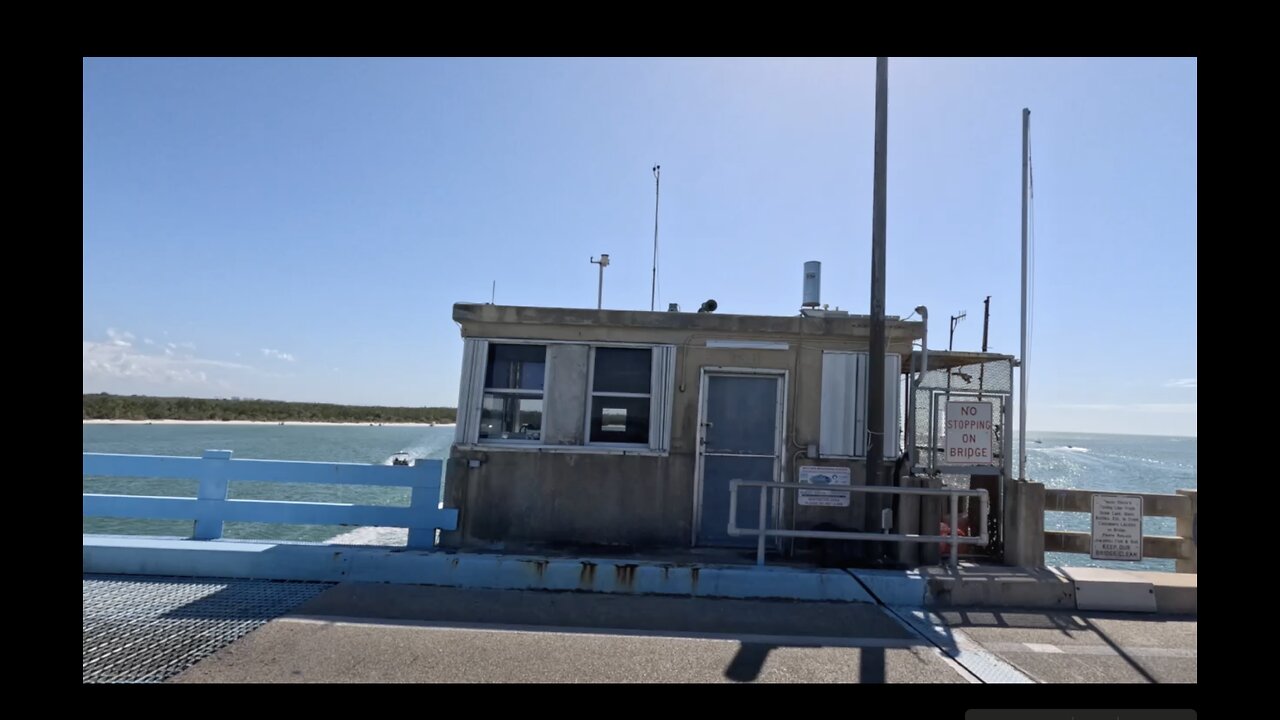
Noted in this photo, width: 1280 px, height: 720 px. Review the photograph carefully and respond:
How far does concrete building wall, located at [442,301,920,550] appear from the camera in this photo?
763cm

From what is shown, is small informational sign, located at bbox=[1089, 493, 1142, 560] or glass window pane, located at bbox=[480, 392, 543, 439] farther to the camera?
glass window pane, located at bbox=[480, 392, 543, 439]

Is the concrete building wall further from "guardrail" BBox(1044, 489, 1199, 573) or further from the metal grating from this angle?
"guardrail" BBox(1044, 489, 1199, 573)

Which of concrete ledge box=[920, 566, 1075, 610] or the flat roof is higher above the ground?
the flat roof

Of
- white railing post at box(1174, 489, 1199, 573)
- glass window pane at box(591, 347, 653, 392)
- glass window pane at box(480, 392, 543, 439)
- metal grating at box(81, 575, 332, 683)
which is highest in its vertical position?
glass window pane at box(591, 347, 653, 392)

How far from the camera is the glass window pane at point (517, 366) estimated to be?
801 cm

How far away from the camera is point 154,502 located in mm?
7258

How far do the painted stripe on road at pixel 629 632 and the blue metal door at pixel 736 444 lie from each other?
256cm

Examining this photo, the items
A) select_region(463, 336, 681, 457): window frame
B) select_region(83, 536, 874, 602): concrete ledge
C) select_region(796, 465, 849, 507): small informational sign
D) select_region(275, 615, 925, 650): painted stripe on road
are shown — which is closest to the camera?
select_region(275, 615, 925, 650): painted stripe on road

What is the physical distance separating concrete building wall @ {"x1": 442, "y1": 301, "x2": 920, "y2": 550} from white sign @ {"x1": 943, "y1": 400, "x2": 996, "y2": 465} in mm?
1009

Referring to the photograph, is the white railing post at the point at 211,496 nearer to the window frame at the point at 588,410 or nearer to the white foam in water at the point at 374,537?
the window frame at the point at 588,410

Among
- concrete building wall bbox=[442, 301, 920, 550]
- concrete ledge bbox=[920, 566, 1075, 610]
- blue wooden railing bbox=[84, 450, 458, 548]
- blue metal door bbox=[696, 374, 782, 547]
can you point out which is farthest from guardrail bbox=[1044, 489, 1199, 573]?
blue wooden railing bbox=[84, 450, 458, 548]

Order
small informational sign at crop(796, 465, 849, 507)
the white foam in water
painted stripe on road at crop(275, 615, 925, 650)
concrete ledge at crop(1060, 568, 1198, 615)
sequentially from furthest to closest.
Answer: the white foam in water, small informational sign at crop(796, 465, 849, 507), concrete ledge at crop(1060, 568, 1198, 615), painted stripe on road at crop(275, 615, 925, 650)
